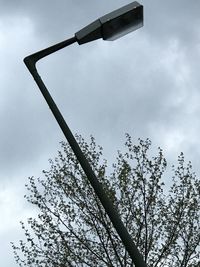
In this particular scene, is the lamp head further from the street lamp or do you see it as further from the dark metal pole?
the dark metal pole

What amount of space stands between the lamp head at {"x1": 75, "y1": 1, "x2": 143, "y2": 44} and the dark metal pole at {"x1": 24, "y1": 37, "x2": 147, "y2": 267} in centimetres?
22

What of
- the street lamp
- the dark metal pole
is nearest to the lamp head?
the street lamp

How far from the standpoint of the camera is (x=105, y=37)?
15.7 ft

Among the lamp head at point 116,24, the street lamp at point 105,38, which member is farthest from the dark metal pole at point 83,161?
the lamp head at point 116,24

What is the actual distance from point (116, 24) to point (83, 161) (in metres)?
1.31

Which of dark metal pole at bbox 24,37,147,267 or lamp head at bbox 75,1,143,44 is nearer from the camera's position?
dark metal pole at bbox 24,37,147,267

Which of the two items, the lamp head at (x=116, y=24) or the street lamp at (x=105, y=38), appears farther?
the lamp head at (x=116, y=24)

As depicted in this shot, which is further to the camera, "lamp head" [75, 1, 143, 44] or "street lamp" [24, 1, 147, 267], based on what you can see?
"lamp head" [75, 1, 143, 44]

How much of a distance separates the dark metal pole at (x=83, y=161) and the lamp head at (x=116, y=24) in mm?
216

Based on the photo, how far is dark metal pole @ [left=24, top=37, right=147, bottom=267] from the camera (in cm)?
438

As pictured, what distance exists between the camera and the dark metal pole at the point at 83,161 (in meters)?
4.38

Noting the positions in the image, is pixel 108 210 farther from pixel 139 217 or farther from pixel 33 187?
pixel 33 187

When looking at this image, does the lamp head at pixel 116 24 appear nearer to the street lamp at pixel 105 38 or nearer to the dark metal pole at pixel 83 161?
the street lamp at pixel 105 38

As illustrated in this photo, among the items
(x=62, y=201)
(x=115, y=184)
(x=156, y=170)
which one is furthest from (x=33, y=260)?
(x=156, y=170)
